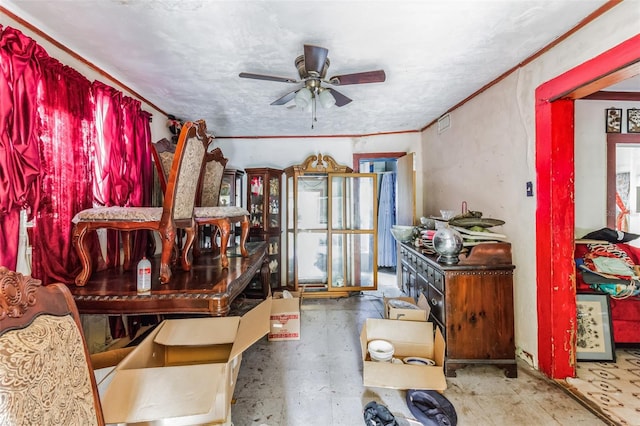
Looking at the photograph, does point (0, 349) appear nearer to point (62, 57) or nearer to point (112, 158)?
point (112, 158)

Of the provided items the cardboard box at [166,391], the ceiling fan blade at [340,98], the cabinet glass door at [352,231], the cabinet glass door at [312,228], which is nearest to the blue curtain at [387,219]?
the cabinet glass door at [352,231]

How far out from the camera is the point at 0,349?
65 centimetres

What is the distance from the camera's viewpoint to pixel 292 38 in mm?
1837

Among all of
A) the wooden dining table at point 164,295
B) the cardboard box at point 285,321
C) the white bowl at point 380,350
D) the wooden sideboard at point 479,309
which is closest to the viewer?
the wooden dining table at point 164,295

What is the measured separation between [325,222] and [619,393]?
312 centimetres

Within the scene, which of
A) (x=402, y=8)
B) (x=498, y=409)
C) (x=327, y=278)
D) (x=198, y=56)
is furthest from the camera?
(x=327, y=278)

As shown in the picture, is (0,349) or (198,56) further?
(198,56)

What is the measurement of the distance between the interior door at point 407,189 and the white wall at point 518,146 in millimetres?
731

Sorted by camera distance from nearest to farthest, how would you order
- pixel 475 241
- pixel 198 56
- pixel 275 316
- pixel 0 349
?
1. pixel 0 349
2. pixel 198 56
3. pixel 475 241
4. pixel 275 316

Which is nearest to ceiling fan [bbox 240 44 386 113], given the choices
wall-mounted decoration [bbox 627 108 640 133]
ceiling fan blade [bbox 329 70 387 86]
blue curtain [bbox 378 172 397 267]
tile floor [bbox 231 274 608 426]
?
ceiling fan blade [bbox 329 70 387 86]

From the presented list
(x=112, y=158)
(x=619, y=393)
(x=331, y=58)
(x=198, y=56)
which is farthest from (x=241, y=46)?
(x=619, y=393)

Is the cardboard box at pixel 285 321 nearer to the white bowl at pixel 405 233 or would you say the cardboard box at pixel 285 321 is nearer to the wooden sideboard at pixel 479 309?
the wooden sideboard at pixel 479 309

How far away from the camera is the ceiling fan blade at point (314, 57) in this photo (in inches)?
65.6

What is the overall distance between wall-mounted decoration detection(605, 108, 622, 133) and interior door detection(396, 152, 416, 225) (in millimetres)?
1853
